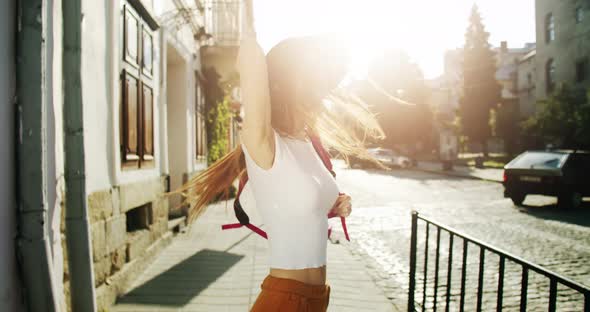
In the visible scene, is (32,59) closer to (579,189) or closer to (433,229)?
(433,229)

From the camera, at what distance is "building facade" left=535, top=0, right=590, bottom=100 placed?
25594 mm

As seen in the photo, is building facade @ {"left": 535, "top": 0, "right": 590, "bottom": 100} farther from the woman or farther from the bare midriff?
the bare midriff

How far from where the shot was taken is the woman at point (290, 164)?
144cm

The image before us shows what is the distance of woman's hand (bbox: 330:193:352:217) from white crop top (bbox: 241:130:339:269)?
0.16 meters

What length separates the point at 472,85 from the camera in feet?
148

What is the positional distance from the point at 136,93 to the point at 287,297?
15.2ft

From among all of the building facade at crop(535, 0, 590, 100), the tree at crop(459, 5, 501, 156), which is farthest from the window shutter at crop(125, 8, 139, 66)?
the tree at crop(459, 5, 501, 156)

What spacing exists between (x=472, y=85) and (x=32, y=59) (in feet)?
155

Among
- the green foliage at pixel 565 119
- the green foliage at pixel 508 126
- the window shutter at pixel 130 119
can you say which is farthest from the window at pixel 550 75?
the window shutter at pixel 130 119

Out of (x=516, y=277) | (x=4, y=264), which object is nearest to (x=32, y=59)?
(x=4, y=264)

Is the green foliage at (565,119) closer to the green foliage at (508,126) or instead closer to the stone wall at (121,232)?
the green foliage at (508,126)

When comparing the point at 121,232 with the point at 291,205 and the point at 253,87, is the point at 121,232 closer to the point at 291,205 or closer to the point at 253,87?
the point at 291,205

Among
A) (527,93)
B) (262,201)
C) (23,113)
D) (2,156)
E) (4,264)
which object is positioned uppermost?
(527,93)

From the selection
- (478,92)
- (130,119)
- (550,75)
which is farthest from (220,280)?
(478,92)
